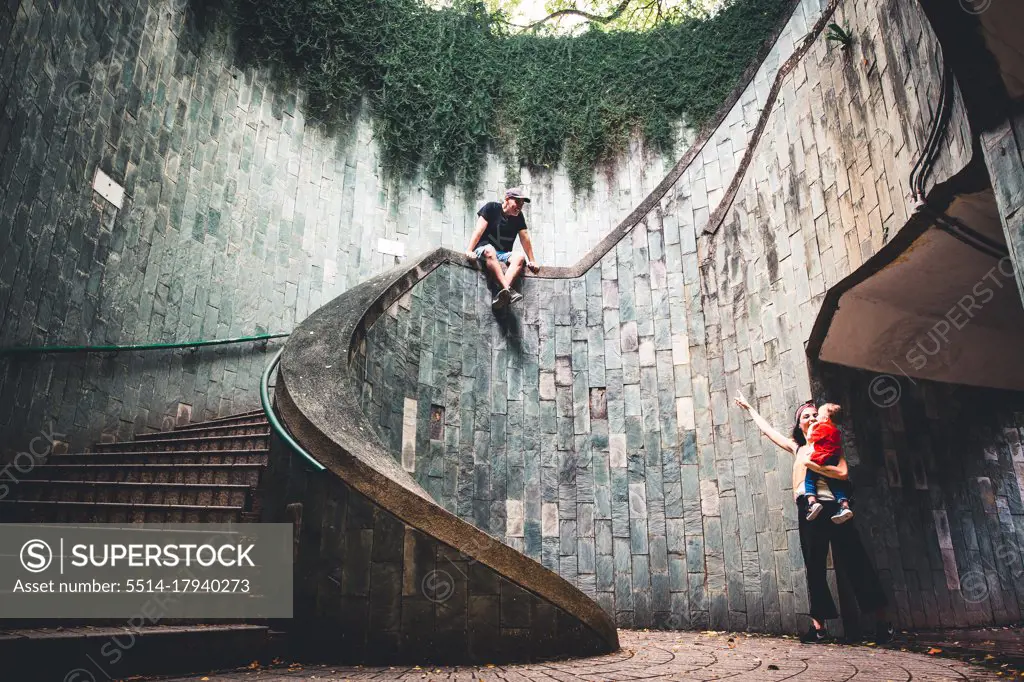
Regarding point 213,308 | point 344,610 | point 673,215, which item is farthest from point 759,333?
point 213,308

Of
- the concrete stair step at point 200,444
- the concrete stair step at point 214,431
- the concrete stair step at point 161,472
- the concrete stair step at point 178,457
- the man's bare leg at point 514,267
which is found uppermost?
the man's bare leg at point 514,267

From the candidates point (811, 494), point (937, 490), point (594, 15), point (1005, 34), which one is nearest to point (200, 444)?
point (811, 494)

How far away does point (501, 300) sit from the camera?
23.6ft

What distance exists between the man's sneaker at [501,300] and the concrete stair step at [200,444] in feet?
8.89

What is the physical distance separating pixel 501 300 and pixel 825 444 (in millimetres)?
3469

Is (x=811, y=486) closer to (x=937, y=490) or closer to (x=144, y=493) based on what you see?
(x=937, y=490)

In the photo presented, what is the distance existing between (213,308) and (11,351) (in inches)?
99.5

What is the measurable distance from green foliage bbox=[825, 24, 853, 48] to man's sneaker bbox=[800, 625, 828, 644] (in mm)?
4622

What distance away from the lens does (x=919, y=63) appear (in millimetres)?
4543

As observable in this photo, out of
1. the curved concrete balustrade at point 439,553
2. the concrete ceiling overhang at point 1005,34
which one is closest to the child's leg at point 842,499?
the curved concrete balustrade at point 439,553

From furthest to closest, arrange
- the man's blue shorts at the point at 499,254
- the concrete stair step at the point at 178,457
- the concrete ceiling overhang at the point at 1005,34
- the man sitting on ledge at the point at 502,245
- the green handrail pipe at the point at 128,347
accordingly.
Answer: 1. the man's blue shorts at the point at 499,254
2. the man sitting on ledge at the point at 502,245
3. the green handrail pipe at the point at 128,347
4. the concrete stair step at the point at 178,457
5. the concrete ceiling overhang at the point at 1005,34

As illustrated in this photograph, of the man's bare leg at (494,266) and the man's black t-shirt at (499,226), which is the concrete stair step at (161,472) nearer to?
the man's bare leg at (494,266)

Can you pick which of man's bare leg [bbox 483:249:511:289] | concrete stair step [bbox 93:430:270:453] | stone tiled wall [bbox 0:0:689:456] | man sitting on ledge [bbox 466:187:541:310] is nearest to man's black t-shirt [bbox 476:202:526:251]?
man sitting on ledge [bbox 466:187:541:310]

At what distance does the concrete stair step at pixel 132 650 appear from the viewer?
110 inches
